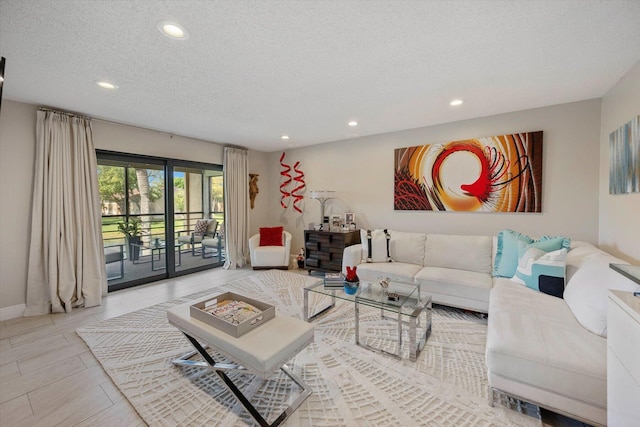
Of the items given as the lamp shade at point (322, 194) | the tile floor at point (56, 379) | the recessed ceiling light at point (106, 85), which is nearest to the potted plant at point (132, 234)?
the tile floor at point (56, 379)

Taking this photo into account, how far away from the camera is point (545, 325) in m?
1.71

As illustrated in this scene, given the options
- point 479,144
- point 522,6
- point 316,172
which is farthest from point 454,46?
point 316,172

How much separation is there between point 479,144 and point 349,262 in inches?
92.8

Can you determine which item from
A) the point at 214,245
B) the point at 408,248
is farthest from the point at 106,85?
the point at 408,248

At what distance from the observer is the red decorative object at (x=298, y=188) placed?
5.25 m

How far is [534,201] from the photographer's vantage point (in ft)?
10.2

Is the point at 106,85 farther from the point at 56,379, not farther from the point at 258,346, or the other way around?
the point at 258,346

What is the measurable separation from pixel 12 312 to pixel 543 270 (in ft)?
18.0

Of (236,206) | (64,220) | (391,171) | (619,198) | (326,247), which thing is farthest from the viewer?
(236,206)

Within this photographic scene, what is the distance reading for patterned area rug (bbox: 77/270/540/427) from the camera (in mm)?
1526

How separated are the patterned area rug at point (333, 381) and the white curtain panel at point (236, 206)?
2340mm

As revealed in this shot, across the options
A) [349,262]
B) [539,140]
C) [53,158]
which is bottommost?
[349,262]

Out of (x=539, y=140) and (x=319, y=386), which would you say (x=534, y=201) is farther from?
(x=319, y=386)

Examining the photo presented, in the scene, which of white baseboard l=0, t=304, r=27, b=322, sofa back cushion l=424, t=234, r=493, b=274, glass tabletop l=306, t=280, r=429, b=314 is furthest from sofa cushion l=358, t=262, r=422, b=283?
white baseboard l=0, t=304, r=27, b=322
